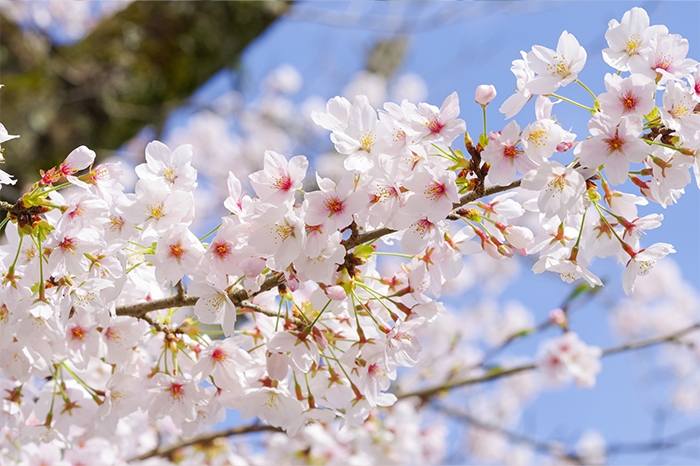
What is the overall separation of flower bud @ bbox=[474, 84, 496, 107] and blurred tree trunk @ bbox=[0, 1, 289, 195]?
114 inches

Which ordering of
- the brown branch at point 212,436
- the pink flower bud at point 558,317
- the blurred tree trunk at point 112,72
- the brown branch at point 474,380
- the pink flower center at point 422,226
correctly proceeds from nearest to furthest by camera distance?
the pink flower center at point 422,226
the brown branch at point 212,436
the brown branch at point 474,380
the pink flower bud at point 558,317
the blurred tree trunk at point 112,72

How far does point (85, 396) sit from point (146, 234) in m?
0.54

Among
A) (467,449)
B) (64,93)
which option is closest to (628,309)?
(467,449)

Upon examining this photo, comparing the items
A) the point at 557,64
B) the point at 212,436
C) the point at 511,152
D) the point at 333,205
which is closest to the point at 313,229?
the point at 333,205

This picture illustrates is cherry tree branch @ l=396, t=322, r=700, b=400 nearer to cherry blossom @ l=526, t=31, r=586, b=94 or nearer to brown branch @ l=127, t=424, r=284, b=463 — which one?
brown branch @ l=127, t=424, r=284, b=463

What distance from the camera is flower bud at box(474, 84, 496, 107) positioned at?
2.98 ft

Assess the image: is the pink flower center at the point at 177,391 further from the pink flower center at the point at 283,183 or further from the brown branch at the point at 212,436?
the brown branch at the point at 212,436

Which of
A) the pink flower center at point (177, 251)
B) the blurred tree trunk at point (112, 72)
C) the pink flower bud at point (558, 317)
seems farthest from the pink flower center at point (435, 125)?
the blurred tree trunk at point (112, 72)

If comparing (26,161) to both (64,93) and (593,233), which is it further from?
(593,233)

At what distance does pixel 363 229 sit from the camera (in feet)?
3.02

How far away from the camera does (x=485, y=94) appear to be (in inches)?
35.9

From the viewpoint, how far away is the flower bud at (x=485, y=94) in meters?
0.91

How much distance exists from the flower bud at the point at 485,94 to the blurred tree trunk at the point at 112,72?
2898 millimetres

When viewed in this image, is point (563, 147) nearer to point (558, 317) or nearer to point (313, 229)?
point (313, 229)
